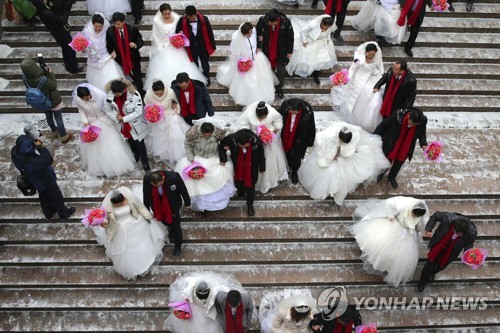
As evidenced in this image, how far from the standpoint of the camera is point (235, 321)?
5.31m

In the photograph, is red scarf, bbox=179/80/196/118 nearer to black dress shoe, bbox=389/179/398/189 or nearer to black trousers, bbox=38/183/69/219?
black trousers, bbox=38/183/69/219

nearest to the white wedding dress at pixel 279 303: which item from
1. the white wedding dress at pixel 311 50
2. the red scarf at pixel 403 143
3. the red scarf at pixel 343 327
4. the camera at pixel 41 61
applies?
the red scarf at pixel 343 327

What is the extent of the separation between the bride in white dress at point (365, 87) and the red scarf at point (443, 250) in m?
2.26

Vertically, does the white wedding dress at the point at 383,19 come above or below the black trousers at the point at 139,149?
above

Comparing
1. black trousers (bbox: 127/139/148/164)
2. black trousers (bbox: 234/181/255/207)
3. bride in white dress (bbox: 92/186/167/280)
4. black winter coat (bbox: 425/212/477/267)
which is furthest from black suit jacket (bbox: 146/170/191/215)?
black winter coat (bbox: 425/212/477/267)

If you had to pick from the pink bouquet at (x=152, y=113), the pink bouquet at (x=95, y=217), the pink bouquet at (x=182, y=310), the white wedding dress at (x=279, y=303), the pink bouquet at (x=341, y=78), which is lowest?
the white wedding dress at (x=279, y=303)

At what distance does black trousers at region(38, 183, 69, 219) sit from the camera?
21.1 feet

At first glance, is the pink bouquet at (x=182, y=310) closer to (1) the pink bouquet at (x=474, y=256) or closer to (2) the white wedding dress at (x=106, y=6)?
(1) the pink bouquet at (x=474, y=256)

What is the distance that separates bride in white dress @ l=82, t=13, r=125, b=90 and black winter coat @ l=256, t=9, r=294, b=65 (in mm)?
2276

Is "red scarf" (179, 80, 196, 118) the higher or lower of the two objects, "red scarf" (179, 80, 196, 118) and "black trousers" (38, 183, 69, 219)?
the higher

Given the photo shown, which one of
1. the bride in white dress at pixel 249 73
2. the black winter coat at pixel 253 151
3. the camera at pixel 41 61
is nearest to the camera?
the black winter coat at pixel 253 151

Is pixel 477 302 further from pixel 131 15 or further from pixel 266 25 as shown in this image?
pixel 131 15

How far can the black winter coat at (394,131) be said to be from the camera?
6398mm

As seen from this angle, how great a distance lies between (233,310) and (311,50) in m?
4.56
